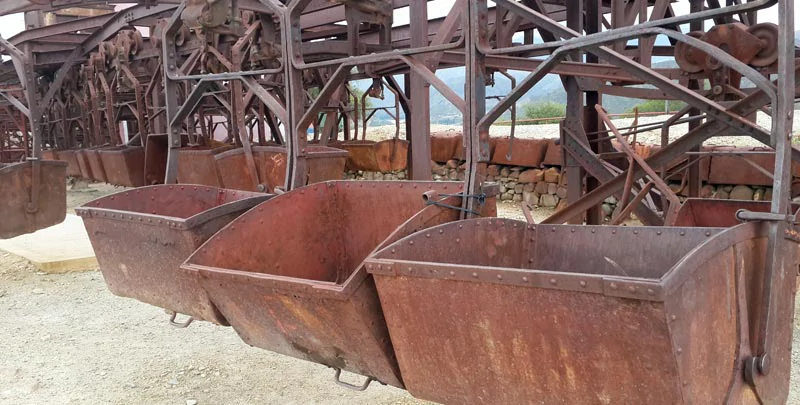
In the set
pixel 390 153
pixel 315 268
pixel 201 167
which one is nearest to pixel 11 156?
pixel 390 153

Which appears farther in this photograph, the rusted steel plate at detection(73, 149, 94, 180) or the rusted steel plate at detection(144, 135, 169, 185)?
the rusted steel plate at detection(73, 149, 94, 180)

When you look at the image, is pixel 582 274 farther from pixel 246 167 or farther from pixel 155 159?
pixel 155 159

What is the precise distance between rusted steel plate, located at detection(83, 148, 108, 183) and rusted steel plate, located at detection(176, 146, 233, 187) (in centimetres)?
360

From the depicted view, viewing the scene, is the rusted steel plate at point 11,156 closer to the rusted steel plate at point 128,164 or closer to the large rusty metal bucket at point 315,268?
the rusted steel plate at point 128,164

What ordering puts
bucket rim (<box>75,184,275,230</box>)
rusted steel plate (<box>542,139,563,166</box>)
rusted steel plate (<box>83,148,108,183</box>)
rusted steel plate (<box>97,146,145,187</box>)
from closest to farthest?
bucket rim (<box>75,184,275,230</box>), rusted steel plate (<box>97,146,145,187</box>), rusted steel plate (<box>83,148,108,183</box>), rusted steel plate (<box>542,139,563,166</box>)

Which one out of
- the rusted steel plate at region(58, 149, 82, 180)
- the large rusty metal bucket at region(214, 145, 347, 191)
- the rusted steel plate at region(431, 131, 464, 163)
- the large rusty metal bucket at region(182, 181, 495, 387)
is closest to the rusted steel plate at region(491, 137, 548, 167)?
the rusted steel plate at region(431, 131, 464, 163)

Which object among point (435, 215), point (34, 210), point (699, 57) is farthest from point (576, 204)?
point (34, 210)

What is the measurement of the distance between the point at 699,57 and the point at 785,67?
9.04 ft

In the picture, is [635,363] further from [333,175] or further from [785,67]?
[333,175]

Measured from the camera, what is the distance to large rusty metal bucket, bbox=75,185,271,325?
3328 mm

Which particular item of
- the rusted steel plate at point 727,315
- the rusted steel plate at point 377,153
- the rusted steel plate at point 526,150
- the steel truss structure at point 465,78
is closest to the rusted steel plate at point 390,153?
the rusted steel plate at point 377,153

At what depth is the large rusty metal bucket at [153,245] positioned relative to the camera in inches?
131

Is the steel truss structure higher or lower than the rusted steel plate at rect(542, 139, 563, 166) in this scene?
higher

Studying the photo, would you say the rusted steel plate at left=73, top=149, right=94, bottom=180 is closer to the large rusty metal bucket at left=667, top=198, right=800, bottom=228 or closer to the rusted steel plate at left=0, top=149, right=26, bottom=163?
the rusted steel plate at left=0, top=149, right=26, bottom=163
